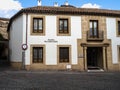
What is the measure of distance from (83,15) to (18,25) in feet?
24.1

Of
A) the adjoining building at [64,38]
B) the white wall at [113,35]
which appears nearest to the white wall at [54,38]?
the adjoining building at [64,38]

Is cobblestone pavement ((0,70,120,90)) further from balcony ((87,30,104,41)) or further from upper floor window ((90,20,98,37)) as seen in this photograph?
upper floor window ((90,20,98,37))

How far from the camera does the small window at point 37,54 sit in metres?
27.4

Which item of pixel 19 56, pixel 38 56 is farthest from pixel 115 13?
pixel 19 56

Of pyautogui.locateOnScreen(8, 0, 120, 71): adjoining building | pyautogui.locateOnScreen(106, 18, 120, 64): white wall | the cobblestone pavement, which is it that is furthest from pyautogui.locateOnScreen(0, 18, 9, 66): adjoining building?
the cobblestone pavement

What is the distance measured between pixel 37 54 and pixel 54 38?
2461mm

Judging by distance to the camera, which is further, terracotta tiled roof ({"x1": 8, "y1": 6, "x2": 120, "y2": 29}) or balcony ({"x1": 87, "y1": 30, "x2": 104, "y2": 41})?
balcony ({"x1": 87, "y1": 30, "x2": 104, "y2": 41})

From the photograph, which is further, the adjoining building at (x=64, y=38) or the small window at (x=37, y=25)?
the small window at (x=37, y=25)

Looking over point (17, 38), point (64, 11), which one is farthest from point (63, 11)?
point (17, 38)

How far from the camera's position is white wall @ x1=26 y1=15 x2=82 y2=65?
90.0 feet

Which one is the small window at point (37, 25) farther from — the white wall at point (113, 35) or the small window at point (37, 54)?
the white wall at point (113, 35)

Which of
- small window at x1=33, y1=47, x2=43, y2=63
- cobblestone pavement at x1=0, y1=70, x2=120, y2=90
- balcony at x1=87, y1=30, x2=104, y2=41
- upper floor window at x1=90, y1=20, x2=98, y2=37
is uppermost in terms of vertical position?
upper floor window at x1=90, y1=20, x2=98, y2=37

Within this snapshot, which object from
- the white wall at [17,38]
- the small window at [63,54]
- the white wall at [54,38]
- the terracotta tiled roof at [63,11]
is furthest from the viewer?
the white wall at [17,38]

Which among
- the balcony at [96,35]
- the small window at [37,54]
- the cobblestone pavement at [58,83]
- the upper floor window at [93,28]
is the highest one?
the upper floor window at [93,28]
